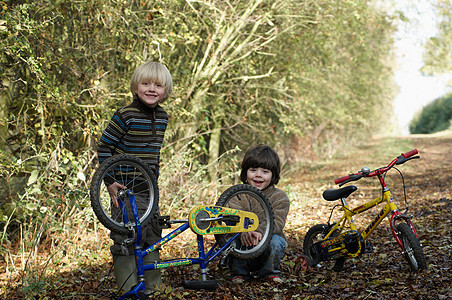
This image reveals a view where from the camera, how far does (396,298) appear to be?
148 inches

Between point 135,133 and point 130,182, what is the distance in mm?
397

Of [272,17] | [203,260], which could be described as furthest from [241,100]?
[203,260]

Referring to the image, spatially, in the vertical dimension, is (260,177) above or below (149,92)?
below

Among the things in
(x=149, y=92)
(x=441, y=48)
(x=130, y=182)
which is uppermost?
(x=441, y=48)

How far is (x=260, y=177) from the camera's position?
14.8 ft

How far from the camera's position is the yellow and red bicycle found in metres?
4.22

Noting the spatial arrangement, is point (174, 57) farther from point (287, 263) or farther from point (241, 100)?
point (287, 263)

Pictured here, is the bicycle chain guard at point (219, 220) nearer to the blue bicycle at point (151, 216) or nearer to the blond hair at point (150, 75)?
the blue bicycle at point (151, 216)

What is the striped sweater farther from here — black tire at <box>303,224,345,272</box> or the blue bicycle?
black tire at <box>303,224,345,272</box>

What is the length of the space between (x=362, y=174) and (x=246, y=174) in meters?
1.17

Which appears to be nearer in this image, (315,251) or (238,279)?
(238,279)

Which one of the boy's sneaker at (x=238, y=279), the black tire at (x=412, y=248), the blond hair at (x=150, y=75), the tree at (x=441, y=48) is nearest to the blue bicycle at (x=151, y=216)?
the boy's sneaker at (x=238, y=279)

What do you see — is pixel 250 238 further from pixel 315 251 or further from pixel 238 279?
pixel 315 251

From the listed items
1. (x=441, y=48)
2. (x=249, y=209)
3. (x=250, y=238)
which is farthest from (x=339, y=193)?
(x=441, y=48)
